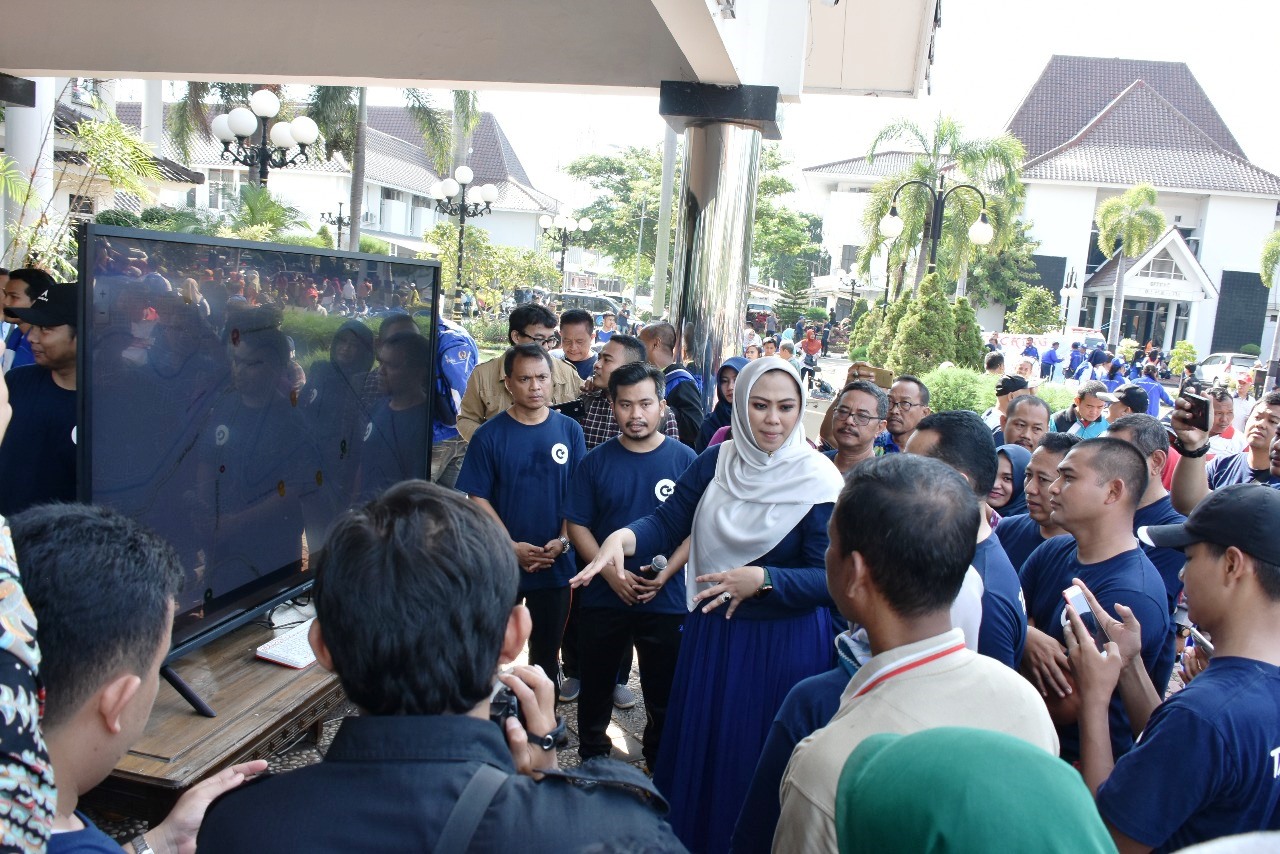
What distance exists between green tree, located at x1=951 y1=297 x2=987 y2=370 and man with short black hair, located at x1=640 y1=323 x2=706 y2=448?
29.1ft

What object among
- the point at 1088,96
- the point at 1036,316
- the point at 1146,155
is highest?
the point at 1088,96

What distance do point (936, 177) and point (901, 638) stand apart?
27692 mm

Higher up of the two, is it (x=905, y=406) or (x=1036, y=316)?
(x=1036, y=316)

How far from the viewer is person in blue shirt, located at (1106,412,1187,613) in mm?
3646

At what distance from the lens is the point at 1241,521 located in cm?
199

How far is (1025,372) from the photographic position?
12898mm

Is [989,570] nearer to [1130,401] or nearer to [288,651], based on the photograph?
[288,651]

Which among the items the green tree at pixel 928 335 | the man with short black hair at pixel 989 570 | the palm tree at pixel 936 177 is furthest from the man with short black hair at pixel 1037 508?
the palm tree at pixel 936 177

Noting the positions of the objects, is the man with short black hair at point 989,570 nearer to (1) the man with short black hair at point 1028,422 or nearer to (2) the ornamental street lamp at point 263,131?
(1) the man with short black hair at point 1028,422

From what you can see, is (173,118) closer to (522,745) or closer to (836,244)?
(522,745)

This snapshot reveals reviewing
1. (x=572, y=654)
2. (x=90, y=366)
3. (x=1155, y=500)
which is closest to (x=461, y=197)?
(x=572, y=654)

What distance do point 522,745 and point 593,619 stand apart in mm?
2693

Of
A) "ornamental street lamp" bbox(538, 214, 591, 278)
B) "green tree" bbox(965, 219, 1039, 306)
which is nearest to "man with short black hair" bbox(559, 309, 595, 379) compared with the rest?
"ornamental street lamp" bbox(538, 214, 591, 278)

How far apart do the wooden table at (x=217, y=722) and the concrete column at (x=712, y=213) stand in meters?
4.46
